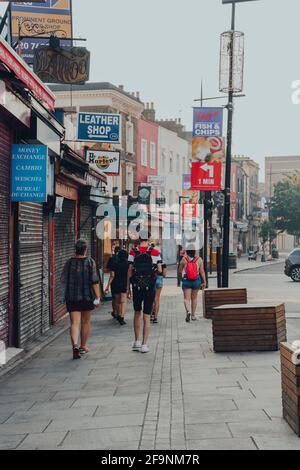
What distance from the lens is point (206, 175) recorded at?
20250 mm

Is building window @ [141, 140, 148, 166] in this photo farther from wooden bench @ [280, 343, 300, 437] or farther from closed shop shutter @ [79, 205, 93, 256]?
wooden bench @ [280, 343, 300, 437]

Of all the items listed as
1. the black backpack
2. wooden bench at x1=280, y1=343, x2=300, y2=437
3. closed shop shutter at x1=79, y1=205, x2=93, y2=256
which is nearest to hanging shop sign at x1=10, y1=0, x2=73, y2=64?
closed shop shutter at x1=79, y1=205, x2=93, y2=256

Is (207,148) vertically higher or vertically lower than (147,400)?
higher

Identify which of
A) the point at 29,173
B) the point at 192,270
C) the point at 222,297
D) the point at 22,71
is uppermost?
the point at 22,71

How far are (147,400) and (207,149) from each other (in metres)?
13.8

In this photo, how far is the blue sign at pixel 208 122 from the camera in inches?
785

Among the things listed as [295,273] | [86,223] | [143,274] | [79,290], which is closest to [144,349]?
[143,274]

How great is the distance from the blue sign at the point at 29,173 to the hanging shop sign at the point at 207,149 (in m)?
9.97

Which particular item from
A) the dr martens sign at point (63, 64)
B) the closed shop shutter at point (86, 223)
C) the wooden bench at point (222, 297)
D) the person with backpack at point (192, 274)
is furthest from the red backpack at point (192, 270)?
the closed shop shutter at point (86, 223)

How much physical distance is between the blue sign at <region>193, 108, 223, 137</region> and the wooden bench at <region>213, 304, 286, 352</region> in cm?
1051

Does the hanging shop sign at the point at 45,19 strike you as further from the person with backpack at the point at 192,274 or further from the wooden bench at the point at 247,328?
the wooden bench at the point at 247,328

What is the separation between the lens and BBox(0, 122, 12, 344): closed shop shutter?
10172mm

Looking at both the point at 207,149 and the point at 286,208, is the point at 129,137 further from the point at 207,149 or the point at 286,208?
the point at 286,208

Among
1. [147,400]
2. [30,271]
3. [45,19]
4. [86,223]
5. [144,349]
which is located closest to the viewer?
[147,400]
